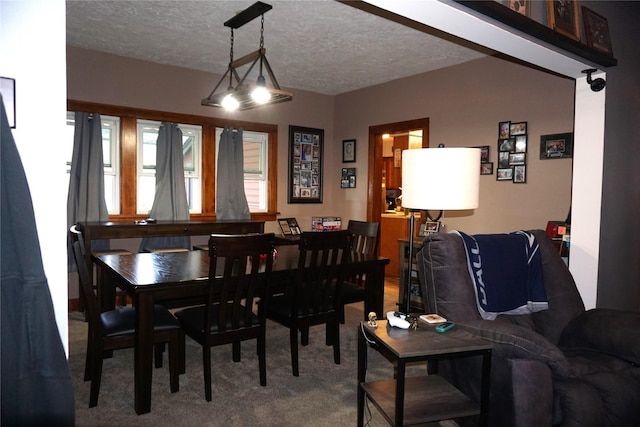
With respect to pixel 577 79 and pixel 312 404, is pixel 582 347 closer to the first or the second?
pixel 312 404

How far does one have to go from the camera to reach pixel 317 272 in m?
3.05

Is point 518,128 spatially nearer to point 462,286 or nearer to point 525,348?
point 462,286

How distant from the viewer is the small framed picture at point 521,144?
4.20 metres

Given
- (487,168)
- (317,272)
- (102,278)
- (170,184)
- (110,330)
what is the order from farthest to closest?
(170,184)
(487,168)
(102,278)
(317,272)
(110,330)

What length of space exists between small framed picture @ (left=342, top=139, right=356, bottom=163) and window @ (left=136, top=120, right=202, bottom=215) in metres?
2.01

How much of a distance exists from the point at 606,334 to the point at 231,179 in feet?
14.1

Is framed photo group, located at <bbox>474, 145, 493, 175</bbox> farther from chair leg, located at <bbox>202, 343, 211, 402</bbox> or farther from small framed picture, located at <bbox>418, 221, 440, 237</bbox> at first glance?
chair leg, located at <bbox>202, 343, 211, 402</bbox>

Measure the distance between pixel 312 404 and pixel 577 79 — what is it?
277cm

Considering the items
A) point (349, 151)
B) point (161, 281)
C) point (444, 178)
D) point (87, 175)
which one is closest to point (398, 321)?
point (444, 178)

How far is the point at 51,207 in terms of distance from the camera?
1177 millimetres

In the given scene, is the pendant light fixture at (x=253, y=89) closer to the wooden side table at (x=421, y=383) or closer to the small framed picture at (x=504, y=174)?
the wooden side table at (x=421, y=383)

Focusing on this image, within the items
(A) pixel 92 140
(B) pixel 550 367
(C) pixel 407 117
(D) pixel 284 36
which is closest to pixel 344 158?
(C) pixel 407 117

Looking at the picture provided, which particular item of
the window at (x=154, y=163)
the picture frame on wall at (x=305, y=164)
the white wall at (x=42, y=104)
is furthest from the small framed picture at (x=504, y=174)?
the white wall at (x=42, y=104)

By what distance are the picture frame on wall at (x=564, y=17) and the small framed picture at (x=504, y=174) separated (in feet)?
6.15
